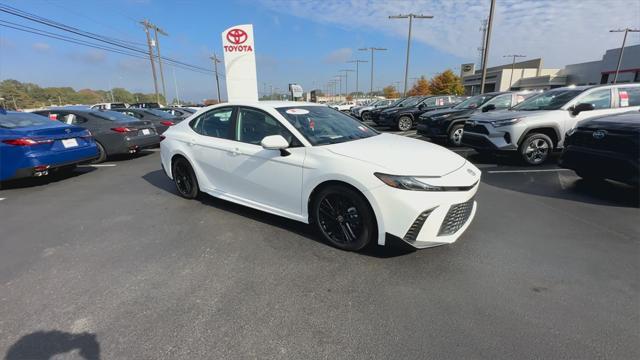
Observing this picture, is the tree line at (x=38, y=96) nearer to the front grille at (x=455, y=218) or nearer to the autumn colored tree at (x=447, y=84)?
the autumn colored tree at (x=447, y=84)

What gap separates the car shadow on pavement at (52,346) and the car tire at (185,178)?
2723 millimetres

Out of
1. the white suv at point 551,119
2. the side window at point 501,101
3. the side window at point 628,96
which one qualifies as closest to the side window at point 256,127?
the white suv at point 551,119

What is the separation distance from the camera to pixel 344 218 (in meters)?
3.09

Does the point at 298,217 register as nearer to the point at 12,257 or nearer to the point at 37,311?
the point at 37,311

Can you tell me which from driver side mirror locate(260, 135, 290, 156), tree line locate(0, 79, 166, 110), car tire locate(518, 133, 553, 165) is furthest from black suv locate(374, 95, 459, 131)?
tree line locate(0, 79, 166, 110)

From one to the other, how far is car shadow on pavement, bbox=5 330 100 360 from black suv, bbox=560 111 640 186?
20.1 feet

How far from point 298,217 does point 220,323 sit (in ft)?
4.68

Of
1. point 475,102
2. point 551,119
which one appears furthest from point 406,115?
point 551,119

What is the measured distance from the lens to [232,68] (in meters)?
12.7

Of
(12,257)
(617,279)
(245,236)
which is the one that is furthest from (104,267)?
(617,279)

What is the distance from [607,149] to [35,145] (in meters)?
9.22

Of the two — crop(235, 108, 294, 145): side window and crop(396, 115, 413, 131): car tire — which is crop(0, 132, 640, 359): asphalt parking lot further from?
crop(396, 115, 413, 131): car tire

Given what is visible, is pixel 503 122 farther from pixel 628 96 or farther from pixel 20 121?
pixel 20 121

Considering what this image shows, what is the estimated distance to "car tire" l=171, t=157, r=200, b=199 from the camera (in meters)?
4.67
